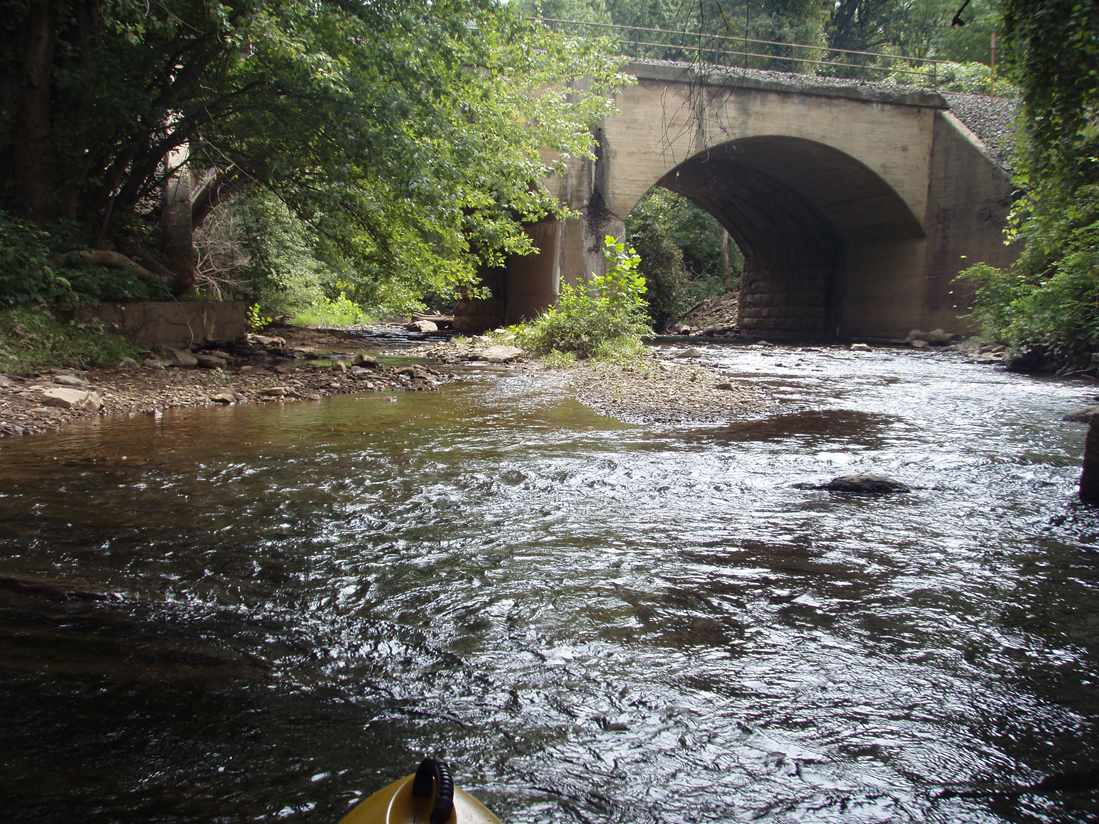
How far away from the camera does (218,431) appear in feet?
19.2

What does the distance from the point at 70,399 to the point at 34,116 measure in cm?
434

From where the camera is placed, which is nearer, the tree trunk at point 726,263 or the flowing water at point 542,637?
the flowing water at point 542,637

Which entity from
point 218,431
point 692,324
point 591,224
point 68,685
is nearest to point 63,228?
point 218,431

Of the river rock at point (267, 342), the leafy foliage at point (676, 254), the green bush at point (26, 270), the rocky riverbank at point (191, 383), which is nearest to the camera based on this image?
the rocky riverbank at point (191, 383)

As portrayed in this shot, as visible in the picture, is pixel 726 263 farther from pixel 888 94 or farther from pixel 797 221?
pixel 888 94

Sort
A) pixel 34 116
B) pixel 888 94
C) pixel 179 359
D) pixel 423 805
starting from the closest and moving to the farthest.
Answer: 1. pixel 423 805
2. pixel 34 116
3. pixel 179 359
4. pixel 888 94

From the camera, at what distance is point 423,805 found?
111 centimetres

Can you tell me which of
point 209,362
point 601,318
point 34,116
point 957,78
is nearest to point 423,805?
point 209,362

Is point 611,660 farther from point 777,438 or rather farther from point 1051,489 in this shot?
point 777,438

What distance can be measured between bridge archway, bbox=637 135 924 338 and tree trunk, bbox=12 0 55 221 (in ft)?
43.6

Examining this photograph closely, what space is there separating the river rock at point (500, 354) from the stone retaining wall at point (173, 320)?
3.70m

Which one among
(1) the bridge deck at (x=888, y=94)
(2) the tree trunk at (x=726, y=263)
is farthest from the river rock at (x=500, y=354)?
(2) the tree trunk at (x=726, y=263)

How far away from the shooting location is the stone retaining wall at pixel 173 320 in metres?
9.05

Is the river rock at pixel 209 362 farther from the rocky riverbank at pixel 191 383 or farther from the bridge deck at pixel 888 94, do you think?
the bridge deck at pixel 888 94
